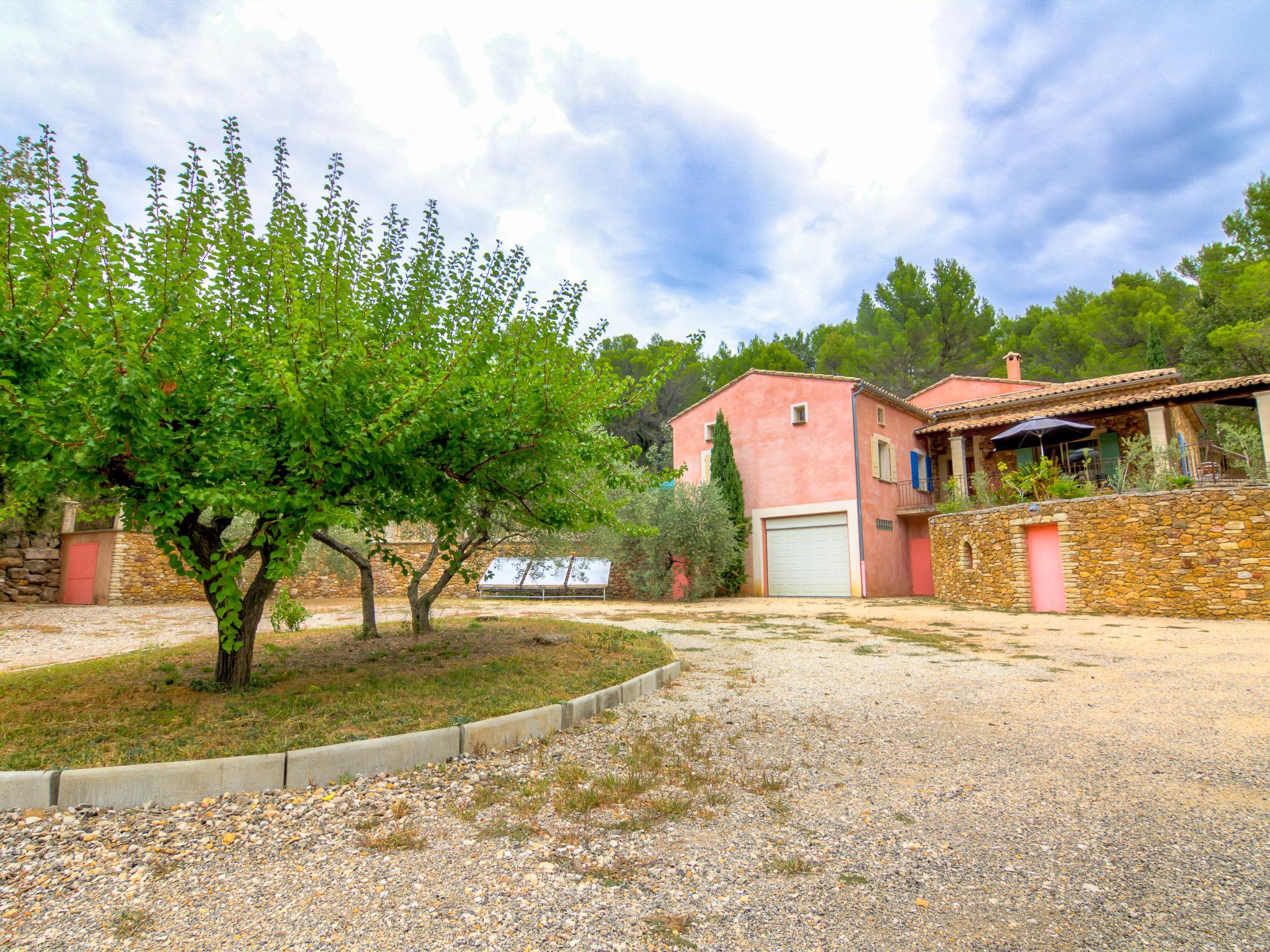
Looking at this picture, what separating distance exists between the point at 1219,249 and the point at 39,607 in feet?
126

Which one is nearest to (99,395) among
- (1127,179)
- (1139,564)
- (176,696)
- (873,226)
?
(176,696)

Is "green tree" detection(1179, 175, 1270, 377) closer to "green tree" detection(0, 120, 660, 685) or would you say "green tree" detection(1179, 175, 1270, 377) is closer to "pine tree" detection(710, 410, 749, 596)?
"pine tree" detection(710, 410, 749, 596)

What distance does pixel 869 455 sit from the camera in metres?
17.5

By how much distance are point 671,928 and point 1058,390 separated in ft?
65.2

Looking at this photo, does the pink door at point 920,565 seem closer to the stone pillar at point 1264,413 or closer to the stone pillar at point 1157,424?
the stone pillar at point 1157,424

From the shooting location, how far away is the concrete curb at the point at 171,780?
2.84 meters

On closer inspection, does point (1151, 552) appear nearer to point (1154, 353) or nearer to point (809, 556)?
point (809, 556)

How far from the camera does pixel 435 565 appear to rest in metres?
19.5

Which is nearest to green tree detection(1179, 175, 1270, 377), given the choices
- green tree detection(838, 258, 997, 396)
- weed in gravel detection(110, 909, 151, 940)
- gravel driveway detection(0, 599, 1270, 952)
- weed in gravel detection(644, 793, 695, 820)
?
green tree detection(838, 258, 997, 396)

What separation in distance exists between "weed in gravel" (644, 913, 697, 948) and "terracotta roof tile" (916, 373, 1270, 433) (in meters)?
17.3

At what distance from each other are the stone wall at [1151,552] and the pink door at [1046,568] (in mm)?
119

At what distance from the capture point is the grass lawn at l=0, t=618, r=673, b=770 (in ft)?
10.9

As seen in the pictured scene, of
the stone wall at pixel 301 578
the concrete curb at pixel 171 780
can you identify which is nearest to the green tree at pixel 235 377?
the concrete curb at pixel 171 780

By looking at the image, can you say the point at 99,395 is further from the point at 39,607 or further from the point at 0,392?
the point at 39,607
